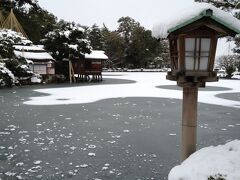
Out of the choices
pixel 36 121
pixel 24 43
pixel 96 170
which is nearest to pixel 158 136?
pixel 96 170

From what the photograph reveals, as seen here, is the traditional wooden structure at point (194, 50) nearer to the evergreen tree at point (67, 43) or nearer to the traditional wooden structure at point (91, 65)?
the evergreen tree at point (67, 43)

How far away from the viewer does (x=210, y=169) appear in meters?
3.59

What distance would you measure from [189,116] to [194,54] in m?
0.87

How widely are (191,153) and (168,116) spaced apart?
711cm

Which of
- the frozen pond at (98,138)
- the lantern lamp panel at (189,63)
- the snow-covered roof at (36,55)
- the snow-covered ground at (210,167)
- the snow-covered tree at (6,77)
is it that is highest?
the snow-covered roof at (36,55)

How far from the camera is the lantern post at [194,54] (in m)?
3.76

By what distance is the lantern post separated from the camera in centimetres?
376

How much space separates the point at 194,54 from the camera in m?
3.93

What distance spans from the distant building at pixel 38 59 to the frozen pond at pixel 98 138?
15.7 meters


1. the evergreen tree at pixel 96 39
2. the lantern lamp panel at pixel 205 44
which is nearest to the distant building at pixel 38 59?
the lantern lamp panel at pixel 205 44

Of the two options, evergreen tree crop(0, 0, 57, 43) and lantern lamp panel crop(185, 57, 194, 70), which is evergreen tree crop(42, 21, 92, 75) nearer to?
evergreen tree crop(0, 0, 57, 43)

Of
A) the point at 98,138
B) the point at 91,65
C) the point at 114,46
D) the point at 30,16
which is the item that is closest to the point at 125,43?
the point at 114,46

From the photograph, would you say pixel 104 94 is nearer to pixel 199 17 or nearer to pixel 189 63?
pixel 189 63

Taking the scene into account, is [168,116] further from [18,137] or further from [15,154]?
[15,154]
